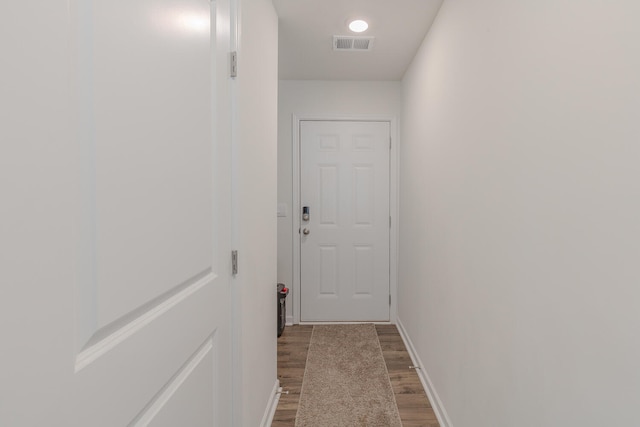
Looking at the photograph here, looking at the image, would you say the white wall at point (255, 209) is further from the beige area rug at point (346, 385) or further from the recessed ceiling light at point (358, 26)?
the recessed ceiling light at point (358, 26)

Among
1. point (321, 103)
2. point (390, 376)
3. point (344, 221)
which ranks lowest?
A: point (390, 376)

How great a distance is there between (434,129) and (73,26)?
80.1 inches

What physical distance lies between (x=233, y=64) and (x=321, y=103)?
2207mm

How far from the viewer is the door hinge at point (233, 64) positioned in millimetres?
1197

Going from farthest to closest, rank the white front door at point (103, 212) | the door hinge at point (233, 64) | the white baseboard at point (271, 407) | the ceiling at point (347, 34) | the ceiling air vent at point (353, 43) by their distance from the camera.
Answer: the ceiling air vent at point (353, 43), the ceiling at point (347, 34), the white baseboard at point (271, 407), the door hinge at point (233, 64), the white front door at point (103, 212)

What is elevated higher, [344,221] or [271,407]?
[344,221]

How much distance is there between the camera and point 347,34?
2.40 metres

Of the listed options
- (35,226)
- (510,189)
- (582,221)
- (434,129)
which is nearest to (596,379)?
(582,221)

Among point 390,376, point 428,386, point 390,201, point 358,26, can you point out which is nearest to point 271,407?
point 390,376

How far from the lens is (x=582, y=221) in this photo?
83 cm

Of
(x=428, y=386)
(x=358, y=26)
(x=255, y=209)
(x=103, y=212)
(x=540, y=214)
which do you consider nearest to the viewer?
(x=103, y=212)

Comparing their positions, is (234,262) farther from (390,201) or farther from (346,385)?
(390,201)

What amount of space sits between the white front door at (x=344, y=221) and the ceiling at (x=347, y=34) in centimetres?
51

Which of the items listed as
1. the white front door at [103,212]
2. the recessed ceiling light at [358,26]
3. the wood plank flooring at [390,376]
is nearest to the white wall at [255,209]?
the wood plank flooring at [390,376]
